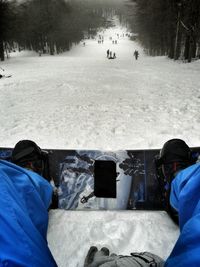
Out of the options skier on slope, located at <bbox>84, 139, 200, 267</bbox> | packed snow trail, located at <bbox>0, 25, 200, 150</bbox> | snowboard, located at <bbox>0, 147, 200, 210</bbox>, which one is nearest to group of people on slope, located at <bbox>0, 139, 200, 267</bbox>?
skier on slope, located at <bbox>84, 139, 200, 267</bbox>

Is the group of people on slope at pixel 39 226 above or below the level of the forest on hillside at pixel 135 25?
below

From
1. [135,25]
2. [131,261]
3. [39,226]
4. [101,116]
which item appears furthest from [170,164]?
[135,25]

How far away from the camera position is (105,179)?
2676 mm

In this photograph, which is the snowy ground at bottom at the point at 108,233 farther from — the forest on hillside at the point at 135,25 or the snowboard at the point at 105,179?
the forest on hillside at the point at 135,25

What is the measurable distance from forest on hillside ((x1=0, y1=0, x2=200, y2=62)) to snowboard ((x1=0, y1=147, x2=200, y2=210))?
18.9 meters

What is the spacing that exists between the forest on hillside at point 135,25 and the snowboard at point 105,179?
18.9 metres

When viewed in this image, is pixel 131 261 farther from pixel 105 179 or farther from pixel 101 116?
pixel 101 116

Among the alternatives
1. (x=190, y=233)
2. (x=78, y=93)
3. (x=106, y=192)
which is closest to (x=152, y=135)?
(x=106, y=192)

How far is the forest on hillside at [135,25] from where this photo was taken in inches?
803

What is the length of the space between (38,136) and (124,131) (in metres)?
1.44

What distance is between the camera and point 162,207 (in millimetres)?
2393

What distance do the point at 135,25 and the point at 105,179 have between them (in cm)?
5856

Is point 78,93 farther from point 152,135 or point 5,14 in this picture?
point 5,14

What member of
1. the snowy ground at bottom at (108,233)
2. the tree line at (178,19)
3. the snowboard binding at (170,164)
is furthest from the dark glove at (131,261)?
the tree line at (178,19)
